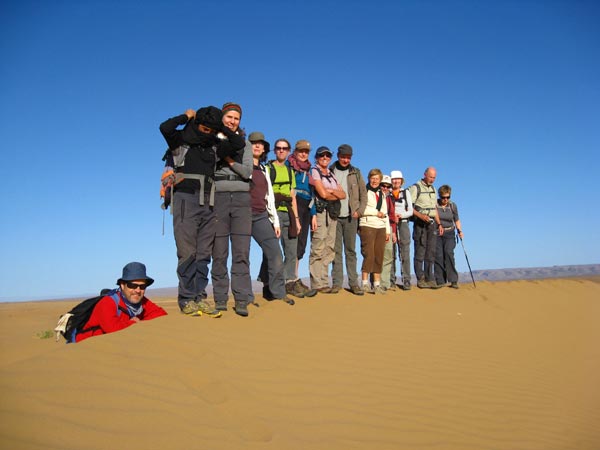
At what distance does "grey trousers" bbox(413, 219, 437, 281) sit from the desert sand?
3.04 m

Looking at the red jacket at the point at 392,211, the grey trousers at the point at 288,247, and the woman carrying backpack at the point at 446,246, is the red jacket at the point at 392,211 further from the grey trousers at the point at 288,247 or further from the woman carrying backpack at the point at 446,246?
the grey trousers at the point at 288,247

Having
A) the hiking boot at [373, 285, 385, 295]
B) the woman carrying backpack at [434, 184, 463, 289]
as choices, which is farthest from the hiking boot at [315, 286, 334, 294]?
the woman carrying backpack at [434, 184, 463, 289]

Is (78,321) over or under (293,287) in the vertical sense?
under

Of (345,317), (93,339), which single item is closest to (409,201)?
(345,317)

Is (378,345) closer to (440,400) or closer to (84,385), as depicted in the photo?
(440,400)

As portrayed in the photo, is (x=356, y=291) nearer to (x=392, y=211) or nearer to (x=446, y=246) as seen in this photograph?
(x=392, y=211)

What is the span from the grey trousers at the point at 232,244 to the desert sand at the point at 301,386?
12.4 inches

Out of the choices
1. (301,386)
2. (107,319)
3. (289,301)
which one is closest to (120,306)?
(107,319)

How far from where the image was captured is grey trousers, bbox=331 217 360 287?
776 centimetres

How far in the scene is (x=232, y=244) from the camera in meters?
5.30

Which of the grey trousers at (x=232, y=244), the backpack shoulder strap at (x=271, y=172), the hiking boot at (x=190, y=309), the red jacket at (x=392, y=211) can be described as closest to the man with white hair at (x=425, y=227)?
the red jacket at (x=392, y=211)

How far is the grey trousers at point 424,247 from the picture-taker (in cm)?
992

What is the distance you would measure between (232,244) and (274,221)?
101 centimetres

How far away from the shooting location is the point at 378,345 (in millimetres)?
5258
